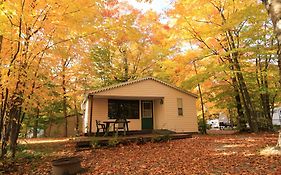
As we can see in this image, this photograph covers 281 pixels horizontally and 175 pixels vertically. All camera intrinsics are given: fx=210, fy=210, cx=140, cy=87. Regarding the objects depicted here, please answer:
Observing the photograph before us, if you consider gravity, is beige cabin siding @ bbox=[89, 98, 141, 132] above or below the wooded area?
below

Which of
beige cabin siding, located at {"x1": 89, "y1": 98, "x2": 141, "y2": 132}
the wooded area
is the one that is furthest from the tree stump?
beige cabin siding, located at {"x1": 89, "y1": 98, "x2": 141, "y2": 132}

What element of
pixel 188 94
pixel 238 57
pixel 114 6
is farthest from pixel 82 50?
pixel 238 57

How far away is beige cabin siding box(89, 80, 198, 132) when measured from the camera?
47.7 ft

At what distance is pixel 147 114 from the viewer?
1616 centimetres

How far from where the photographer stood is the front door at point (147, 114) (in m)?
15.9

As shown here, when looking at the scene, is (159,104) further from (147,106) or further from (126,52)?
(126,52)

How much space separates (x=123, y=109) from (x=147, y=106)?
1975 mm

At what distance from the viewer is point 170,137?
36.9 ft

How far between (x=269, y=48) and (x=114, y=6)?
11.8m

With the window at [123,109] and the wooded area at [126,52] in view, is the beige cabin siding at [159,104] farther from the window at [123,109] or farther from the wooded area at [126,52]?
the wooded area at [126,52]

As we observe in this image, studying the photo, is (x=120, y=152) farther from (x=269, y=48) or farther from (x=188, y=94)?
(x=269, y=48)

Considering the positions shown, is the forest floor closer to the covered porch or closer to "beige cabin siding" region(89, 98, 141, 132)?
"beige cabin siding" region(89, 98, 141, 132)

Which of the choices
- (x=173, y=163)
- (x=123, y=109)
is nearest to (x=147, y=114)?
(x=123, y=109)

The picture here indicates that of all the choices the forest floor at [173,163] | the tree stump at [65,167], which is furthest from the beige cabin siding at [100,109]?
the tree stump at [65,167]
